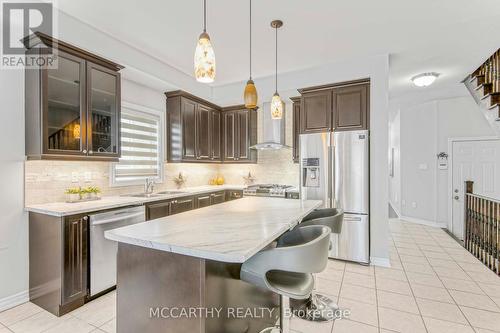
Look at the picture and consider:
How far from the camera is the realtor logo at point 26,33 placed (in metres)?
2.46

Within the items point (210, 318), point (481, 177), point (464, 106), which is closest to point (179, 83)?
point (210, 318)

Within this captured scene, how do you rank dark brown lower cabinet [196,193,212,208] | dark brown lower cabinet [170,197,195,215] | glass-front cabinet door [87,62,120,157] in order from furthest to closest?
1. dark brown lower cabinet [196,193,212,208]
2. dark brown lower cabinet [170,197,195,215]
3. glass-front cabinet door [87,62,120,157]

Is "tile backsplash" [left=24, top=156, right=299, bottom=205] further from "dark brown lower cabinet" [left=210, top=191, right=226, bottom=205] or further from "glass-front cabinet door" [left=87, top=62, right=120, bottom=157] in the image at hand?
"dark brown lower cabinet" [left=210, top=191, right=226, bottom=205]

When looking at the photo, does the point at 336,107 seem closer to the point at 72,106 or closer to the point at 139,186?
the point at 139,186

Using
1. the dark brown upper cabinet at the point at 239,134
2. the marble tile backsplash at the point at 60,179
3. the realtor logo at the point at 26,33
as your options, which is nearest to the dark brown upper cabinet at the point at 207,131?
the dark brown upper cabinet at the point at 239,134

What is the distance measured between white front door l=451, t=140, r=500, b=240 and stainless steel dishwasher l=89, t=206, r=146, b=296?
6.12 m

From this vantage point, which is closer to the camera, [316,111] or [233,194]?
[316,111]

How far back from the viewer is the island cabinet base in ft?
4.43

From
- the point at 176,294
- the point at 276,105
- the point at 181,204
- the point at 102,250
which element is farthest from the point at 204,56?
the point at 181,204

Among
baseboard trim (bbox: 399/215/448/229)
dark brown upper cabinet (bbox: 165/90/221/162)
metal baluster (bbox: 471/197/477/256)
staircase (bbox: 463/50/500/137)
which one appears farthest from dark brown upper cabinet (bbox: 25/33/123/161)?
baseboard trim (bbox: 399/215/448/229)

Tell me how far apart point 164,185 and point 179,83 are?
1737mm

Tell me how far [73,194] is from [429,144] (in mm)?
6749

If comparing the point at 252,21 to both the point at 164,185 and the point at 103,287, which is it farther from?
the point at 103,287

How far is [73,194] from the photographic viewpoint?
2.82 m
